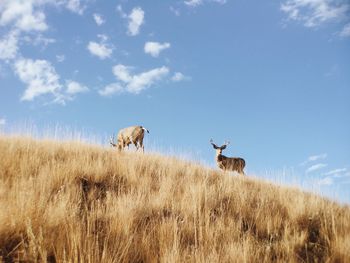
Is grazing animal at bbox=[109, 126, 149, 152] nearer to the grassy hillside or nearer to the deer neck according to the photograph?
the deer neck

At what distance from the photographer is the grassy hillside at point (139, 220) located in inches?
150

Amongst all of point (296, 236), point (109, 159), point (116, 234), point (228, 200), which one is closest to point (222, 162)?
point (109, 159)

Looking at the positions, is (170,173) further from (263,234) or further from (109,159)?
(263,234)

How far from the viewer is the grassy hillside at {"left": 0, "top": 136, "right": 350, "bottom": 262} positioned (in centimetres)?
380

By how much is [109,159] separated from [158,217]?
410cm

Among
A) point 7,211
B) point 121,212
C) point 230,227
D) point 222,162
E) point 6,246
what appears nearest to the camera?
point 6,246

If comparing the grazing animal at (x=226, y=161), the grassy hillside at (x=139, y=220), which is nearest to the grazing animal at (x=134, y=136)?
the grazing animal at (x=226, y=161)

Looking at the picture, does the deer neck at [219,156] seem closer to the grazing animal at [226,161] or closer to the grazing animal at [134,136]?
the grazing animal at [226,161]

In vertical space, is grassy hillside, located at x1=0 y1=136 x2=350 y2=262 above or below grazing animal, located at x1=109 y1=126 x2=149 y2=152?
below

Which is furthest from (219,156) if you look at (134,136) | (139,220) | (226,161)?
(139,220)

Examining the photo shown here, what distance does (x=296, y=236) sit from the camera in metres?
5.10

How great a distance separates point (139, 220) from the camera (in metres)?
5.03

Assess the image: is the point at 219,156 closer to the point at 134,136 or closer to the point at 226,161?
the point at 226,161

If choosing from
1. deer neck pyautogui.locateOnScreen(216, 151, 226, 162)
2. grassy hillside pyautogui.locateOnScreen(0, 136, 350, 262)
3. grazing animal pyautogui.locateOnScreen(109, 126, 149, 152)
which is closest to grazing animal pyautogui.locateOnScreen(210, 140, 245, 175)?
deer neck pyautogui.locateOnScreen(216, 151, 226, 162)
